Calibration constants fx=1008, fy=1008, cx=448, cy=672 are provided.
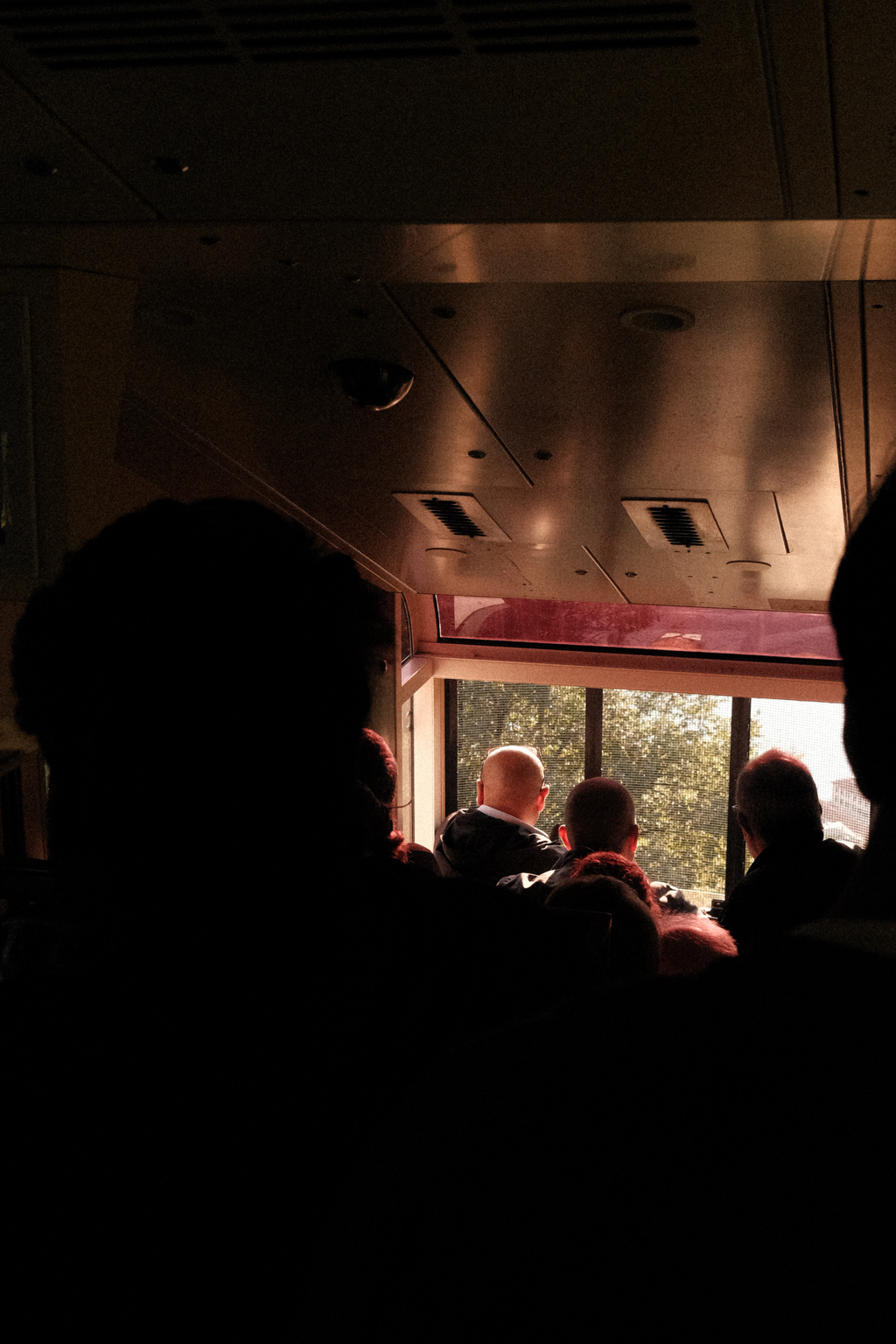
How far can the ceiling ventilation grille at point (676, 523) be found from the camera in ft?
8.78

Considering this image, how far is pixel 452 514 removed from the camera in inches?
119

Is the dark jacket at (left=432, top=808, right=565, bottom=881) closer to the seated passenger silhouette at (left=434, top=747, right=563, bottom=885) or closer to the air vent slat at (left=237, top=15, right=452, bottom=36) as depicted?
the seated passenger silhouette at (left=434, top=747, right=563, bottom=885)

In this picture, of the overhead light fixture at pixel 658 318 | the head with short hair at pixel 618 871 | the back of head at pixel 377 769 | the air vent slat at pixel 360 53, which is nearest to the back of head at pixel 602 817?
the back of head at pixel 377 769

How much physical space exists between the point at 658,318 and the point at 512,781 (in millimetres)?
2922

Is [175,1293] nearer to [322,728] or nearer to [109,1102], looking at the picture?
[109,1102]

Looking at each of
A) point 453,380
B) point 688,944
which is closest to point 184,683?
point 453,380

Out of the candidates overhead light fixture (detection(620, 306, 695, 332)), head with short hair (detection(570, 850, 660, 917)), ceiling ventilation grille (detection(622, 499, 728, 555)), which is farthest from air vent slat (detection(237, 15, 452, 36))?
ceiling ventilation grille (detection(622, 499, 728, 555))

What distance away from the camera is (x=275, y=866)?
0.83 metres

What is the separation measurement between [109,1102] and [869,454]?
191cm

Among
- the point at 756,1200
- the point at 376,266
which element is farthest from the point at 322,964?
the point at 376,266

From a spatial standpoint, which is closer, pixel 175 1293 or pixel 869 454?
pixel 175 1293

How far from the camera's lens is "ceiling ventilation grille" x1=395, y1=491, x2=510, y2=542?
279 cm

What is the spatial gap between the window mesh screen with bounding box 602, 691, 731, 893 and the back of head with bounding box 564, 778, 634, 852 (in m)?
3.34

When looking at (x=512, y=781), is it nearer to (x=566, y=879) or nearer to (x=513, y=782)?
(x=513, y=782)
